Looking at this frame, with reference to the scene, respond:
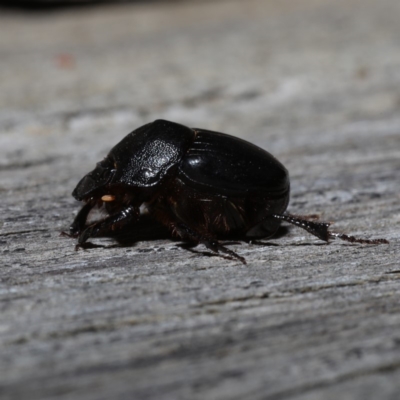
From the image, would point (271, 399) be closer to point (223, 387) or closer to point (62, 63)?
point (223, 387)

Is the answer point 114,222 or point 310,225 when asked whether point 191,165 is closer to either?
point 114,222

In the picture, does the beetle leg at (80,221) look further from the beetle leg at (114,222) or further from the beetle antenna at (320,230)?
the beetle antenna at (320,230)

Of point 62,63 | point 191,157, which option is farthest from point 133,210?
point 62,63

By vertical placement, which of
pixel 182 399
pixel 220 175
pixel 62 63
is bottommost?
pixel 182 399

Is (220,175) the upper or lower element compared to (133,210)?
upper

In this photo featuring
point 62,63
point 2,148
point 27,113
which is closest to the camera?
point 2,148

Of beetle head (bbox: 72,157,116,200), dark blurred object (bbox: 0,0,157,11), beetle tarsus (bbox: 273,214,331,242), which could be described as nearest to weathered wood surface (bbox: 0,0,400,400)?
beetle tarsus (bbox: 273,214,331,242)
